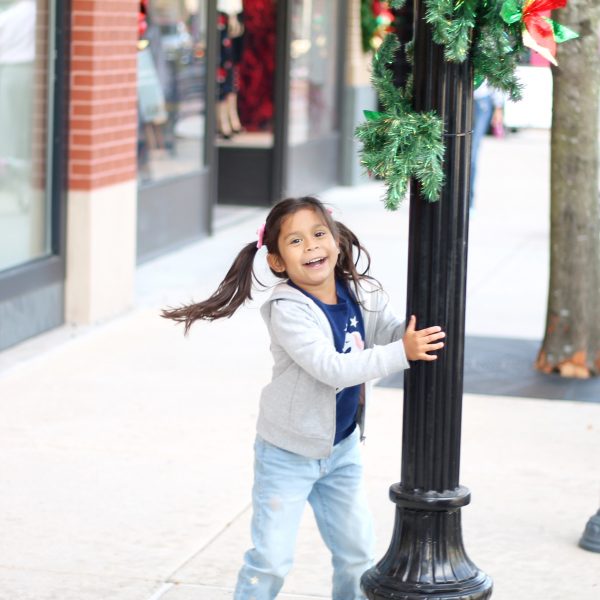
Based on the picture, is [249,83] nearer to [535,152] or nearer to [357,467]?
[535,152]

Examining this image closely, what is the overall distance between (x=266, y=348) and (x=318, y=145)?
774 centimetres

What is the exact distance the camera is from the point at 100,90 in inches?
331

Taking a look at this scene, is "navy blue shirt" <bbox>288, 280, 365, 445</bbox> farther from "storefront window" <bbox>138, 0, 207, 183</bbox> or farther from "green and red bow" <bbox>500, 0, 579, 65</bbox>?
"storefront window" <bbox>138, 0, 207, 183</bbox>

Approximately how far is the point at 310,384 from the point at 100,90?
16.9ft

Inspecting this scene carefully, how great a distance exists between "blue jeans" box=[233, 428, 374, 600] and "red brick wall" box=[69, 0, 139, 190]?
192 inches

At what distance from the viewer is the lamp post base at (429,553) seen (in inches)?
138

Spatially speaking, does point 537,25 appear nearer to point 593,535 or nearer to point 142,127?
point 593,535

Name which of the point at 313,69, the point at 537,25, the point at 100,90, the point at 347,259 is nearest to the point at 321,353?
the point at 347,259

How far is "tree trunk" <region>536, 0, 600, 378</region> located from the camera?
7262mm

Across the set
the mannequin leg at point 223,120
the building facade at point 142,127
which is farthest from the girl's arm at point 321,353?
the mannequin leg at point 223,120

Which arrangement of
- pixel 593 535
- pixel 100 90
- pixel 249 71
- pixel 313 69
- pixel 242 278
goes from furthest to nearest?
pixel 313 69 → pixel 249 71 → pixel 100 90 → pixel 593 535 → pixel 242 278

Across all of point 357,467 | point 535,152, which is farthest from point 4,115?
point 535,152

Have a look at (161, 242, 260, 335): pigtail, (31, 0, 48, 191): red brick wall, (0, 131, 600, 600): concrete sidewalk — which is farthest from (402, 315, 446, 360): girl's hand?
(31, 0, 48, 191): red brick wall

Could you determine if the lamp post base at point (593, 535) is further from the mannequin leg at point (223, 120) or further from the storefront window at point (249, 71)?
the mannequin leg at point (223, 120)
